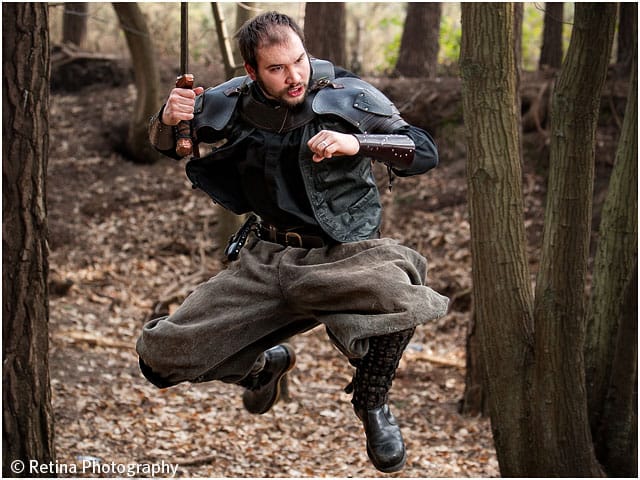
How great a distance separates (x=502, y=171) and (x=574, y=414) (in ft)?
5.58

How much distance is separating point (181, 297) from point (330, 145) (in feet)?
19.4

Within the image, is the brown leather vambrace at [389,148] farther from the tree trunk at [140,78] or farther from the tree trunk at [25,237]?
the tree trunk at [140,78]

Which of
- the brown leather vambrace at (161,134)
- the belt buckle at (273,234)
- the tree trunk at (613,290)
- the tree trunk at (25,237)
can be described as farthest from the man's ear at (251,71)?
the tree trunk at (613,290)

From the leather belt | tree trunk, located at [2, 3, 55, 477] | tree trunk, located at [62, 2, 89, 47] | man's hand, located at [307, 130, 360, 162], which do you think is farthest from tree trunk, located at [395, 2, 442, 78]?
man's hand, located at [307, 130, 360, 162]

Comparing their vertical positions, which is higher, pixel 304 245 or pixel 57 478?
pixel 304 245

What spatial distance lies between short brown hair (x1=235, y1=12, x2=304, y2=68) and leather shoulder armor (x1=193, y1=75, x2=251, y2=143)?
0.94 feet

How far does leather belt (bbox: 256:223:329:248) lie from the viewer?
3787 mm

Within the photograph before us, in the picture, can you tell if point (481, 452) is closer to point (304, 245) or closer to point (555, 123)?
point (555, 123)

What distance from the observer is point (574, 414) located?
5.81 m

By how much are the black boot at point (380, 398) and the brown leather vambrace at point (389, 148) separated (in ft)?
2.31

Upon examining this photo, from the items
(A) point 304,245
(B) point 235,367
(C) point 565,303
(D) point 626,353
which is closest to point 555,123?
→ (C) point 565,303

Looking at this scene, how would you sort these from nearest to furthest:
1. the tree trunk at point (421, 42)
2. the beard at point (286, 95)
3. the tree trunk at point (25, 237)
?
the beard at point (286, 95) → the tree trunk at point (25, 237) → the tree trunk at point (421, 42)

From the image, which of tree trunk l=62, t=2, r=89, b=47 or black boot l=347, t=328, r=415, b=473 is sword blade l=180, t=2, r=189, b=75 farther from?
tree trunk l=62, t=2, r=89, b=47

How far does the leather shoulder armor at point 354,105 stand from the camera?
3.55 m
